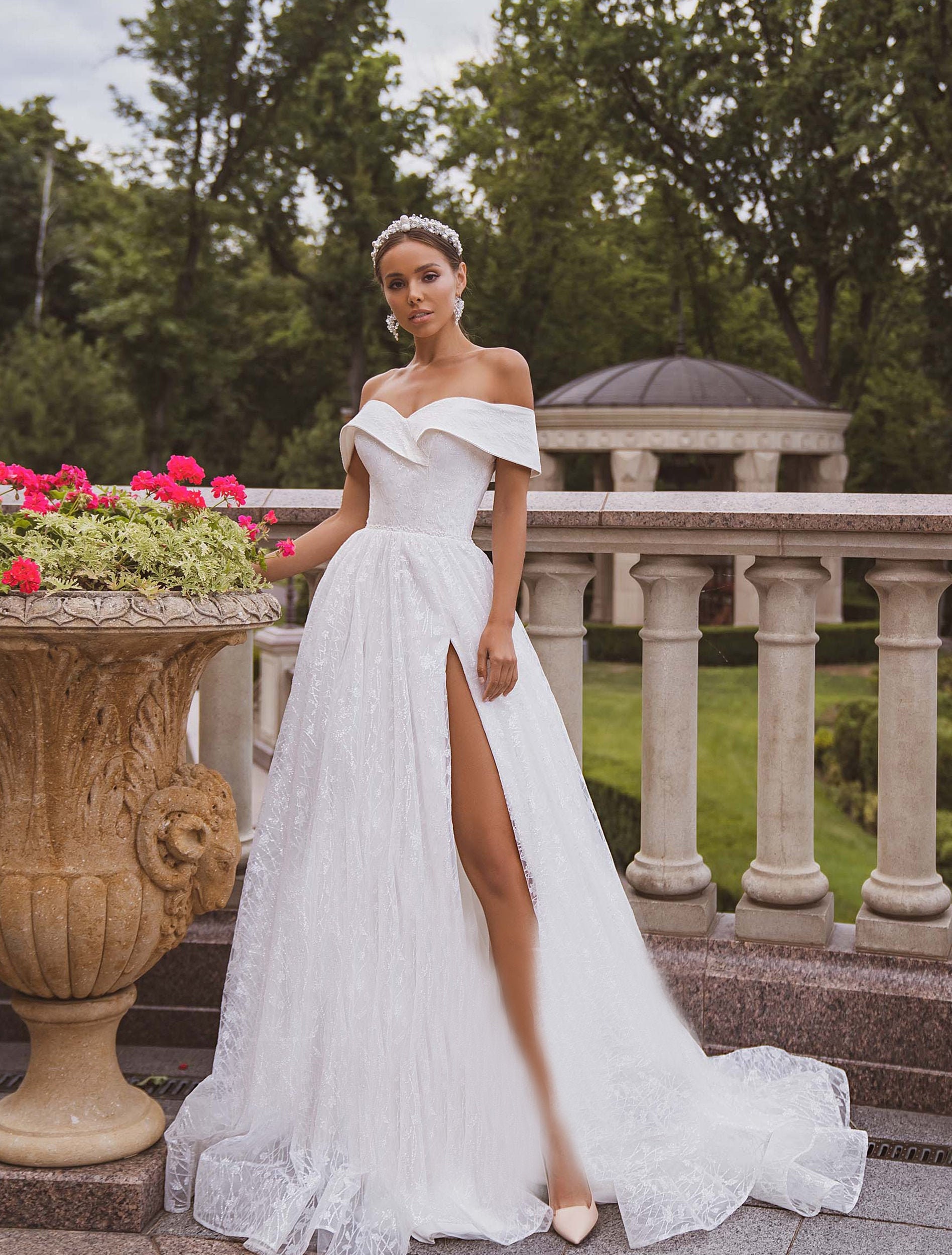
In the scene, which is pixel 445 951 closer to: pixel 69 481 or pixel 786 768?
pixel 786 768

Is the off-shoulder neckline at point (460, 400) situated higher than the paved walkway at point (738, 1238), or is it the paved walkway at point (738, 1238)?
the off-shoulder neckline at point (460, 400)

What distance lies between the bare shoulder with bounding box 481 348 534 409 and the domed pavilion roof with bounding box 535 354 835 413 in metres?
21.0

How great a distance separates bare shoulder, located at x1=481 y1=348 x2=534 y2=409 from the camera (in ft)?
10.5

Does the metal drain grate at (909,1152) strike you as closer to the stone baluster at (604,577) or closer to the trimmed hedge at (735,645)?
the trimmed hedge at (735,645)

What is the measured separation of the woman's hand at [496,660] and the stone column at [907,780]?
42.1 inches

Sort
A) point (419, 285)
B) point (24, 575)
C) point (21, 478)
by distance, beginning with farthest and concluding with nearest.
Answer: point (419, 285) → point (21, 478) → point (24, 575)

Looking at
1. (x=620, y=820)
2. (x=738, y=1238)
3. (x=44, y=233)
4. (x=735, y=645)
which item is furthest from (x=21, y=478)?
(x=44, y=233)

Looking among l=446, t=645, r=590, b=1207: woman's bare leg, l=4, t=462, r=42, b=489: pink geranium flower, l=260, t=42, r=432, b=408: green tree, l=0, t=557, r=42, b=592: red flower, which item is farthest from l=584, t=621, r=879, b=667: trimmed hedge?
l=0, t=557, r=42, b=592: red flower

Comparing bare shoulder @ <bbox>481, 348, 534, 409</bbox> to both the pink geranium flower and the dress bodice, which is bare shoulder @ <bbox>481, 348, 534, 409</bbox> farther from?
the pink geranium flower

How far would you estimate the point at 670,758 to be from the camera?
3.75m

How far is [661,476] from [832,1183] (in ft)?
94.2

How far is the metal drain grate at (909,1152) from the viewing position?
10.7 ft

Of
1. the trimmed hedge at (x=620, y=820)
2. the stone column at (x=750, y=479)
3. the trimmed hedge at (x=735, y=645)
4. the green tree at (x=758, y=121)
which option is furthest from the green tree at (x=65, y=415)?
the trimmed hedge at (x=620, y=820)

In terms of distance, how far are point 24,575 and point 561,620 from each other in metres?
1.60
